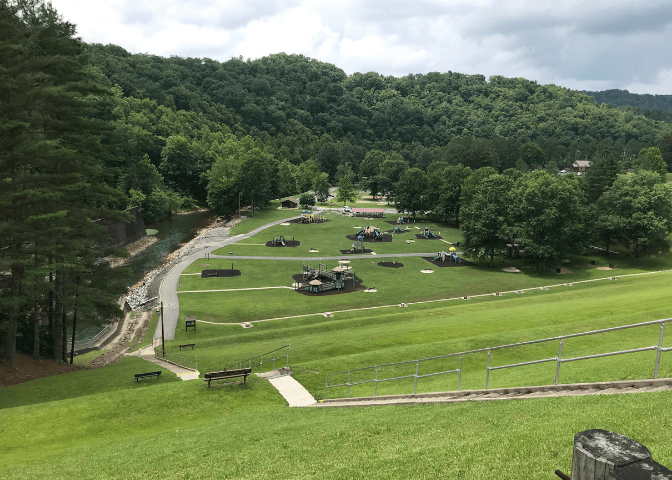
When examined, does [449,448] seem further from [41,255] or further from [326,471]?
[41,255]

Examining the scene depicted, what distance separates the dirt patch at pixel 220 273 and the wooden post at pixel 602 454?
4637cm

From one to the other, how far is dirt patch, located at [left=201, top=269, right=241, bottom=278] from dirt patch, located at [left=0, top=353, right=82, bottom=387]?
2125 cm

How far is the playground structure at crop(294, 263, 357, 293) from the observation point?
1710 inches

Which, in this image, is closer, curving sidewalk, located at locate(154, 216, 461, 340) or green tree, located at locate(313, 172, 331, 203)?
curving sidewalk, located at locate(154, 216, 461, 340)

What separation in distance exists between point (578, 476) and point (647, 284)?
42120 millimetres

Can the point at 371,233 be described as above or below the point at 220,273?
above

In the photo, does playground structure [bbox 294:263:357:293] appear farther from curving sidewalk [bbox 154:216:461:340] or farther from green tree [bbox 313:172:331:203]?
green tree [bbox 313:172:331:203]

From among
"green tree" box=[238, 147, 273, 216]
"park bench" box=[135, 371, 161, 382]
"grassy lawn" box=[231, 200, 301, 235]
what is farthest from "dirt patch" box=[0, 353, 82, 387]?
A: "green tree" box=[238, 147, 273, 216]

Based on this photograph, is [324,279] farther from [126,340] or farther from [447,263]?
[126,340]

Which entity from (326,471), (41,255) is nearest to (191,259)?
(41,255)

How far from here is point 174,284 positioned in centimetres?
4506

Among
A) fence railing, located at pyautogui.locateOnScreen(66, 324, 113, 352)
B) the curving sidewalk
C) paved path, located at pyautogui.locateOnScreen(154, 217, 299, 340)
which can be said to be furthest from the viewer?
the curving sidewalk

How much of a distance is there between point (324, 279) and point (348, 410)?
31500mm

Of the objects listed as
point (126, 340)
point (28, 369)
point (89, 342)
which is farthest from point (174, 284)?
point (28, 369)
